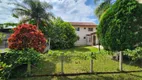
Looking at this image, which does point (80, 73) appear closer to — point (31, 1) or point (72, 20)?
point (31, 1)

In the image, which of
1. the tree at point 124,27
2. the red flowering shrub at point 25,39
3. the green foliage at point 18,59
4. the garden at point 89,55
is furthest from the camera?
the tree at point 124,27

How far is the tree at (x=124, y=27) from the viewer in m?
11.4

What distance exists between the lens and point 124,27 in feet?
38.1

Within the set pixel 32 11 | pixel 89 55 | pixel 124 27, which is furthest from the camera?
pixel 32 11

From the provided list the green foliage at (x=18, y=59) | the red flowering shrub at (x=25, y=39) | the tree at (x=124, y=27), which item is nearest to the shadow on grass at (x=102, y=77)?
the green foliage at (x=18, y=59)

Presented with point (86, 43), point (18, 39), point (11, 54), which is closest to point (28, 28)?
point (18, 39)

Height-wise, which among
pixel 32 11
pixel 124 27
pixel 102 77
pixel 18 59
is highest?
pixel 32 11

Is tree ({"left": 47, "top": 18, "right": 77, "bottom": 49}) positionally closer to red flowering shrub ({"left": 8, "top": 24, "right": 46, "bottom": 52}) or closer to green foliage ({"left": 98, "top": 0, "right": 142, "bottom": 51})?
red flowering shrub ({"left": 8, "top": 24, "right": 46, "bottom": 52})

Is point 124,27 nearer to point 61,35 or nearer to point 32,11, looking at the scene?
point 61,35

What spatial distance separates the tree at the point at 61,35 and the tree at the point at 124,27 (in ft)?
45.2

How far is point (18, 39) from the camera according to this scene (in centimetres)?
1063

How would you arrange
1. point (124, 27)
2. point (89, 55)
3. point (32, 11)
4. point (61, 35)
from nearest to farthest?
point (89, 55) → point (124, 27) → point (32, 11) → point (61, 35)

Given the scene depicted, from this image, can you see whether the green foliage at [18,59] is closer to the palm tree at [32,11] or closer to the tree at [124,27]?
the tree at [124,27]

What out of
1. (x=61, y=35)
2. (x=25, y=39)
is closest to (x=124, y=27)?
(x=25, y=39)
